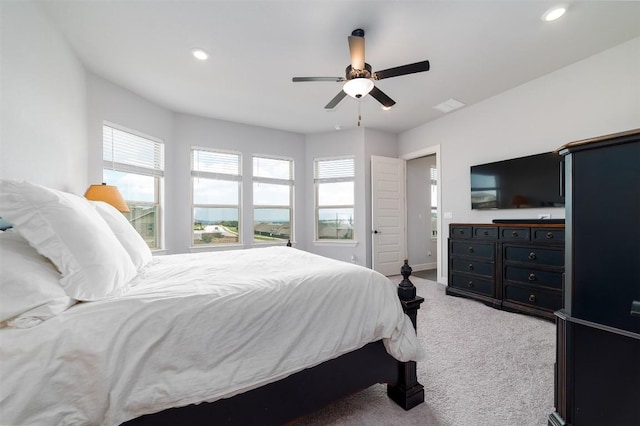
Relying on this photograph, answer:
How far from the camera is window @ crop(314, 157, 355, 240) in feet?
16.1

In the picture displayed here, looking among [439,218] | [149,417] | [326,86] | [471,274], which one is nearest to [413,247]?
[439,218]

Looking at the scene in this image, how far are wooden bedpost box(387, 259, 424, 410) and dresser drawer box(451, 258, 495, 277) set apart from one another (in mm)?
2228

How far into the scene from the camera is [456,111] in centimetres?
394

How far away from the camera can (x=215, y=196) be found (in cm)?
436

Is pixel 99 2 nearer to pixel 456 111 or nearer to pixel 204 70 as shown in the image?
pixel 204 70

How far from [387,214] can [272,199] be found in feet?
7.52

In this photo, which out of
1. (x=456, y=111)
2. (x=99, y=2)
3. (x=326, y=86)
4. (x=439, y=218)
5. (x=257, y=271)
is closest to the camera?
(x=257, y=271)

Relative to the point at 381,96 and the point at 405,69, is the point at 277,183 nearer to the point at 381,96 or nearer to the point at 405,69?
the point at 381,96

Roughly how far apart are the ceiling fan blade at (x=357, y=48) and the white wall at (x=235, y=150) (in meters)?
2.89

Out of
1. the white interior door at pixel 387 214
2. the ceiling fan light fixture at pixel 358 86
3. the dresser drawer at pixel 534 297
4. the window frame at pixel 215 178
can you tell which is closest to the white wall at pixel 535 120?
the white interior door at pixel 387 214

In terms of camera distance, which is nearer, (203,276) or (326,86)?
(203,276)

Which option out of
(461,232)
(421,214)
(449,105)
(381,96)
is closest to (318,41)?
(381,96)

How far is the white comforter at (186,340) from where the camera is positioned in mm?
732

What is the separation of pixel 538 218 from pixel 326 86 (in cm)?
311
